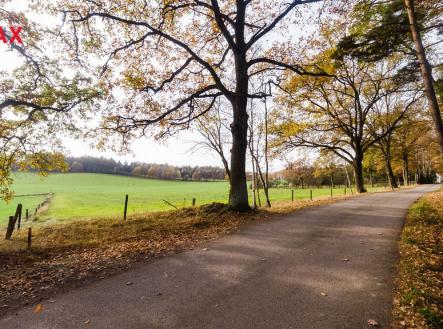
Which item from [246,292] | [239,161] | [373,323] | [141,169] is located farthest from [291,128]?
[141,169]

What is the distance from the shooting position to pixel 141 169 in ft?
358

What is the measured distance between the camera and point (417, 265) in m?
4.87

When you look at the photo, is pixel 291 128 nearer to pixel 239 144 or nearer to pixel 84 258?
pixel 239 144

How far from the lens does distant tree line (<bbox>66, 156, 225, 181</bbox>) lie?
342ft

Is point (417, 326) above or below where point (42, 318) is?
above

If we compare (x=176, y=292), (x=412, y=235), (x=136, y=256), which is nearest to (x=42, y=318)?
(x=176, y=292)

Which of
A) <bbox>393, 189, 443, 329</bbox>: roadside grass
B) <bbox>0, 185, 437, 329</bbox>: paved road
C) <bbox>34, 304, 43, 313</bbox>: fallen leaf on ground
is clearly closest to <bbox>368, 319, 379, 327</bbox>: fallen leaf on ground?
<bbox>0, 185, 437, 329</bbox>: paved road

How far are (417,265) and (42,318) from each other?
21.9ft

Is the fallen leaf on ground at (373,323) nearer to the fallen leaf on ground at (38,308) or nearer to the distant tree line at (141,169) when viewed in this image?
the fallen leaf on ground at (38,308)

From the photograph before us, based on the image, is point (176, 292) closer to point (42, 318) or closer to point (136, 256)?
point (42, 318)

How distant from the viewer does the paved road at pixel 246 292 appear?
11.1ft

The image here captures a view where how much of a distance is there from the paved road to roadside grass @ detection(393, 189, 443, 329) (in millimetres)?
203

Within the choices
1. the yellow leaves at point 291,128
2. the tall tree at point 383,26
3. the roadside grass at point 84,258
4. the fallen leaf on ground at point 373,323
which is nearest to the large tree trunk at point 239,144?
the roadside grass at point 84,258

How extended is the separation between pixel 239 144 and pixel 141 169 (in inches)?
4080
